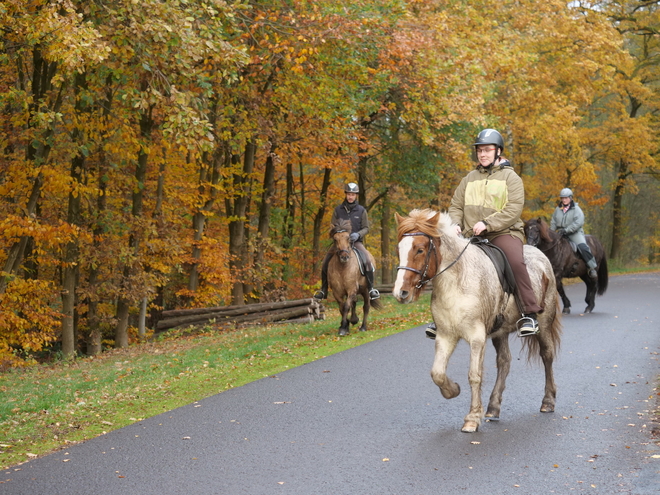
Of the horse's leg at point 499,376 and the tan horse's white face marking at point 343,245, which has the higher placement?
the tan horse's white face marking at point 343,245

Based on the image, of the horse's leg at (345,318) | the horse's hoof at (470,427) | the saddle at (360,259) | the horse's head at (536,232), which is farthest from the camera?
the horse's head at (536,232)

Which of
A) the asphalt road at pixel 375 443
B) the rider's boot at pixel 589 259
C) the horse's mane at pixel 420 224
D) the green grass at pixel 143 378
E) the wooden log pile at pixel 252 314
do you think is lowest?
the wooden log pile at pixel 252 314

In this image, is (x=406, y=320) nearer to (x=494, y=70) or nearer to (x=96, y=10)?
(x=96, y=10)

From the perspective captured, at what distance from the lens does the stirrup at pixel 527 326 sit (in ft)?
24.9

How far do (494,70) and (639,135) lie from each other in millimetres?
15900

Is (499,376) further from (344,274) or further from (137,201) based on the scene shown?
(137,201)

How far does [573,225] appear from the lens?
1758 centimetres

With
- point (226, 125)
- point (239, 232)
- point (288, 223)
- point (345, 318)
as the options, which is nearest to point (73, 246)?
point (226, 125)

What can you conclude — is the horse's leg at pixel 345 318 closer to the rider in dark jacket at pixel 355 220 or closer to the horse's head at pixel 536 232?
the rider in dark jacket at pixel 355 220

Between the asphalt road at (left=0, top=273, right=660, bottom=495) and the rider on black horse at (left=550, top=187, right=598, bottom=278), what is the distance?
24.7ft

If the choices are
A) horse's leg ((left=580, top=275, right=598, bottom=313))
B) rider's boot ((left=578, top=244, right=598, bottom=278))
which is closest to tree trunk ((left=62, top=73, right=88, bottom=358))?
rider's boot ((left=578, top=244, right=598, bottom=278))

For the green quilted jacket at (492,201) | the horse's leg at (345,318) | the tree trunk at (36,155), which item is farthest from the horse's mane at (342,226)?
the tree trunk at (36,155)

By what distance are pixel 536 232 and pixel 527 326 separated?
921 centimetres

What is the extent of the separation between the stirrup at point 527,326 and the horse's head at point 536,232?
8.86 m
